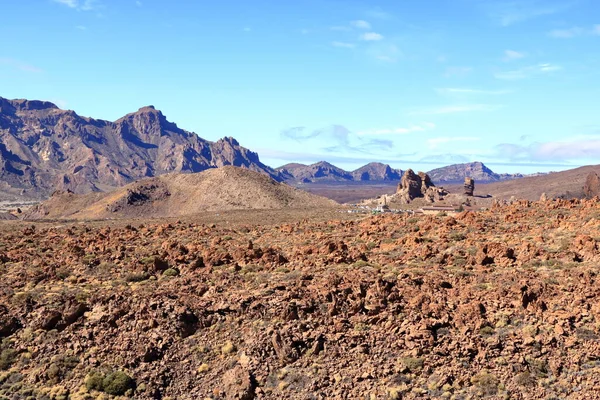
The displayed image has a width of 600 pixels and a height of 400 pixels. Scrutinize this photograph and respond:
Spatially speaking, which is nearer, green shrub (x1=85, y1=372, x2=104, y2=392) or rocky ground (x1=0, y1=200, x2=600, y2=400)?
rocky ground (x1=0, y1=200, x2=600, y2=400)

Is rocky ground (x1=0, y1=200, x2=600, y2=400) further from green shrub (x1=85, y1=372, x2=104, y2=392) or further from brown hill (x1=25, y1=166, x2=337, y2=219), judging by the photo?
brown hill (x1=25, y1=166, x2=337, y2=219)

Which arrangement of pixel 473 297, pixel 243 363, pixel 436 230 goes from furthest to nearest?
pixel 436 230 → pixel 473 297 → pixel 243 363

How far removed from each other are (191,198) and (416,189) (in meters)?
53.5

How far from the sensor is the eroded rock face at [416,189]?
12669 centimetres

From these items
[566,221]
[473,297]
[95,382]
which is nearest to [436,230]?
[566,221]

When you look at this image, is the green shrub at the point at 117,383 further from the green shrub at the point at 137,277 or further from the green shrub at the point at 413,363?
the green shrub at the point at 413,363

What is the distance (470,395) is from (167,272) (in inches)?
700

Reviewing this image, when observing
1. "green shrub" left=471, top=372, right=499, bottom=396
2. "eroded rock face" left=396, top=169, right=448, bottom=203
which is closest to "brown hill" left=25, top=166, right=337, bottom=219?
"eroded rock face" left=396, top=169, right=448, bottom=203

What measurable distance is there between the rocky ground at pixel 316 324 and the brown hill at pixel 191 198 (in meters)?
74.9

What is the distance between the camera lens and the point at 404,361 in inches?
828

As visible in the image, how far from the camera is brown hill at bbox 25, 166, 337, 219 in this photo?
358ft

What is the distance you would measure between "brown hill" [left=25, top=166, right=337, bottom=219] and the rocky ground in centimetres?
7485

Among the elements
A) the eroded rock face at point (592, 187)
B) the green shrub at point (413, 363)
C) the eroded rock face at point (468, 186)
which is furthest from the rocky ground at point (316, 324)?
the eroded rock face at point (468, 186)

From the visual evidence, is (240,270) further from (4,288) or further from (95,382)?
(4,288)
